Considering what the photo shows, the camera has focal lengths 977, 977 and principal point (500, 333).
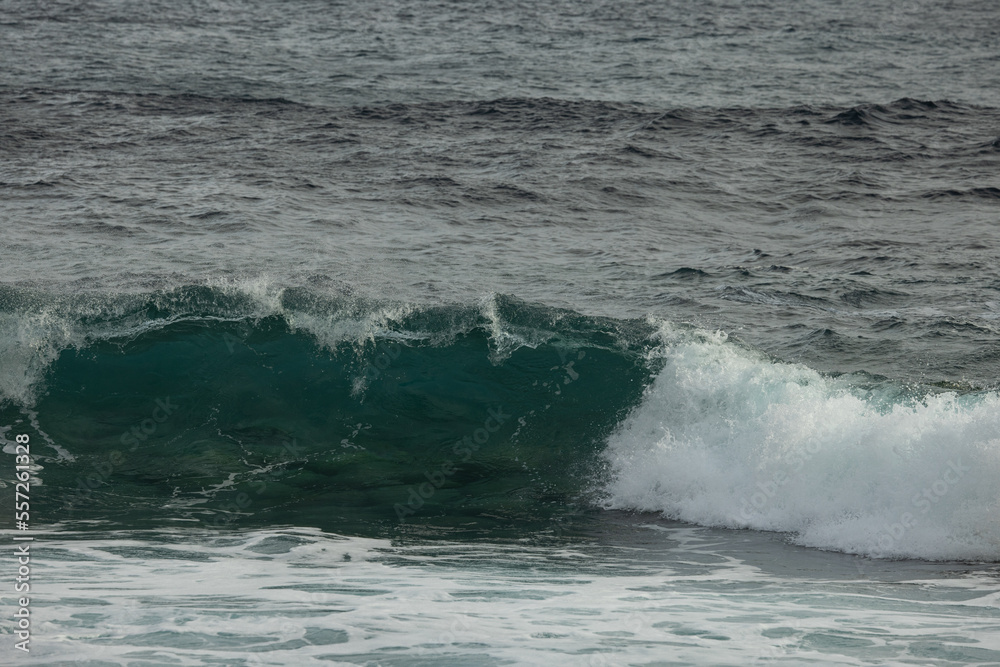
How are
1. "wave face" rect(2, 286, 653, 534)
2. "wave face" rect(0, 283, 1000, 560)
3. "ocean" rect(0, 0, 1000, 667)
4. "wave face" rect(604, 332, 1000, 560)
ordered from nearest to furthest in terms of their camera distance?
1. "ocean" rect(0, 0, 1000, 667)
2. "wave face" rect(604, 332, 1000, 560)
3. "wave face" rect(0, 283, 1000, 560)
4. "wave face" rect(2, 286, 653, 534)

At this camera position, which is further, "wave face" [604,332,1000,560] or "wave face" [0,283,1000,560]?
"wave face" [0,283,1000,560]

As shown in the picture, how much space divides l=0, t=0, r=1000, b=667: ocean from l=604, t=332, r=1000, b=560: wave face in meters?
0.04

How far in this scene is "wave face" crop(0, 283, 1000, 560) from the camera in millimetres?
8680

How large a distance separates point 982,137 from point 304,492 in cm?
1869

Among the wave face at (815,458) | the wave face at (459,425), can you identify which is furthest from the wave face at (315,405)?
the wave face at (815,458)

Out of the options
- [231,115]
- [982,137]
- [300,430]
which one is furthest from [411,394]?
[982,137]

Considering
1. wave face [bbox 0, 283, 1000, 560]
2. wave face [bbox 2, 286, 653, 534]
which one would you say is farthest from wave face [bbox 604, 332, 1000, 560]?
wave face [bbox 2, 286, 653, 534]

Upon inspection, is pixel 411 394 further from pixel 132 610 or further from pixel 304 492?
pixel 132 610

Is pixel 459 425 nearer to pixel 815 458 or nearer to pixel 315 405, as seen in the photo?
pixel 315 405

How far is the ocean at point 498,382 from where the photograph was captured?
657 cm

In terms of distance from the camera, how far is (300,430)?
1090 cm

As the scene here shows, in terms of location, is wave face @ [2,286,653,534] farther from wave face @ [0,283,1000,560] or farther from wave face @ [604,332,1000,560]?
wave face @ [604,332,1000,560]

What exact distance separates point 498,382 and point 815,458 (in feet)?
12.5

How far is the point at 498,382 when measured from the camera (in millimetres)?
11430
